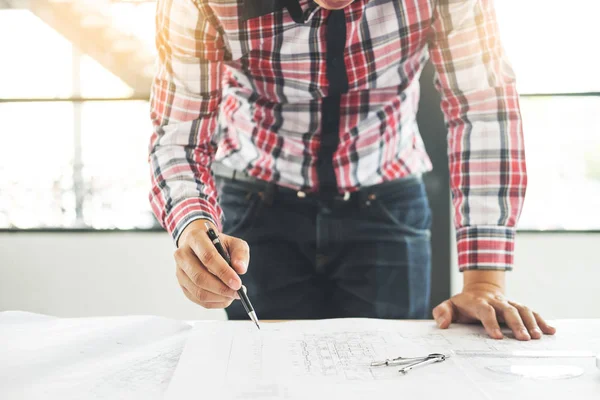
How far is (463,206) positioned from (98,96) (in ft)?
5.69

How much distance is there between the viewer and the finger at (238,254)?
0.73 m

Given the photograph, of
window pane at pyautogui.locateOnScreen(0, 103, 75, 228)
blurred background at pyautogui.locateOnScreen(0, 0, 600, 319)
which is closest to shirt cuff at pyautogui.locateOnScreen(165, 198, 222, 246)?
blurred background at pyautogui.locateOnScreen(0, 0, 600, 319)

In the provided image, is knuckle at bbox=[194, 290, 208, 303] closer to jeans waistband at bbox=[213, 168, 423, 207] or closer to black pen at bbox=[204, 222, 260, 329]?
black pen at bbox=[204, 222, 260, 329]

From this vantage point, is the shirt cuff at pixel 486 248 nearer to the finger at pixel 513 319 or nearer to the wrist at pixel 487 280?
the wrist at pixel 487 280

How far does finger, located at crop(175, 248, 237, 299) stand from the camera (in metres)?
0.73

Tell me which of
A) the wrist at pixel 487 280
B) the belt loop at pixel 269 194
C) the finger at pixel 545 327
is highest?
the belt loop at pixel 269 194

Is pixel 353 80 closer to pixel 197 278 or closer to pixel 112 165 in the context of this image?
pixel 197 278

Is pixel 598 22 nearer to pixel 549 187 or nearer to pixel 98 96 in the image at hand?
pixel 549 187

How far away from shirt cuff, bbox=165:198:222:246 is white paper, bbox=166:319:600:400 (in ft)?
0.48

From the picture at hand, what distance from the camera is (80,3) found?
2.21 meters

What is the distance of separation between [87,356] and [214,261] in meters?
0.18

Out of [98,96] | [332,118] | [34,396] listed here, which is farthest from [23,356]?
[98,96]

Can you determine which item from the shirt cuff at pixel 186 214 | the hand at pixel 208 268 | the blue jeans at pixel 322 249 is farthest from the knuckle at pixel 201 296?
the blue jeans at pixel 322 249

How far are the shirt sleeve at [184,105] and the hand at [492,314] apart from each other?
37 centimetres
